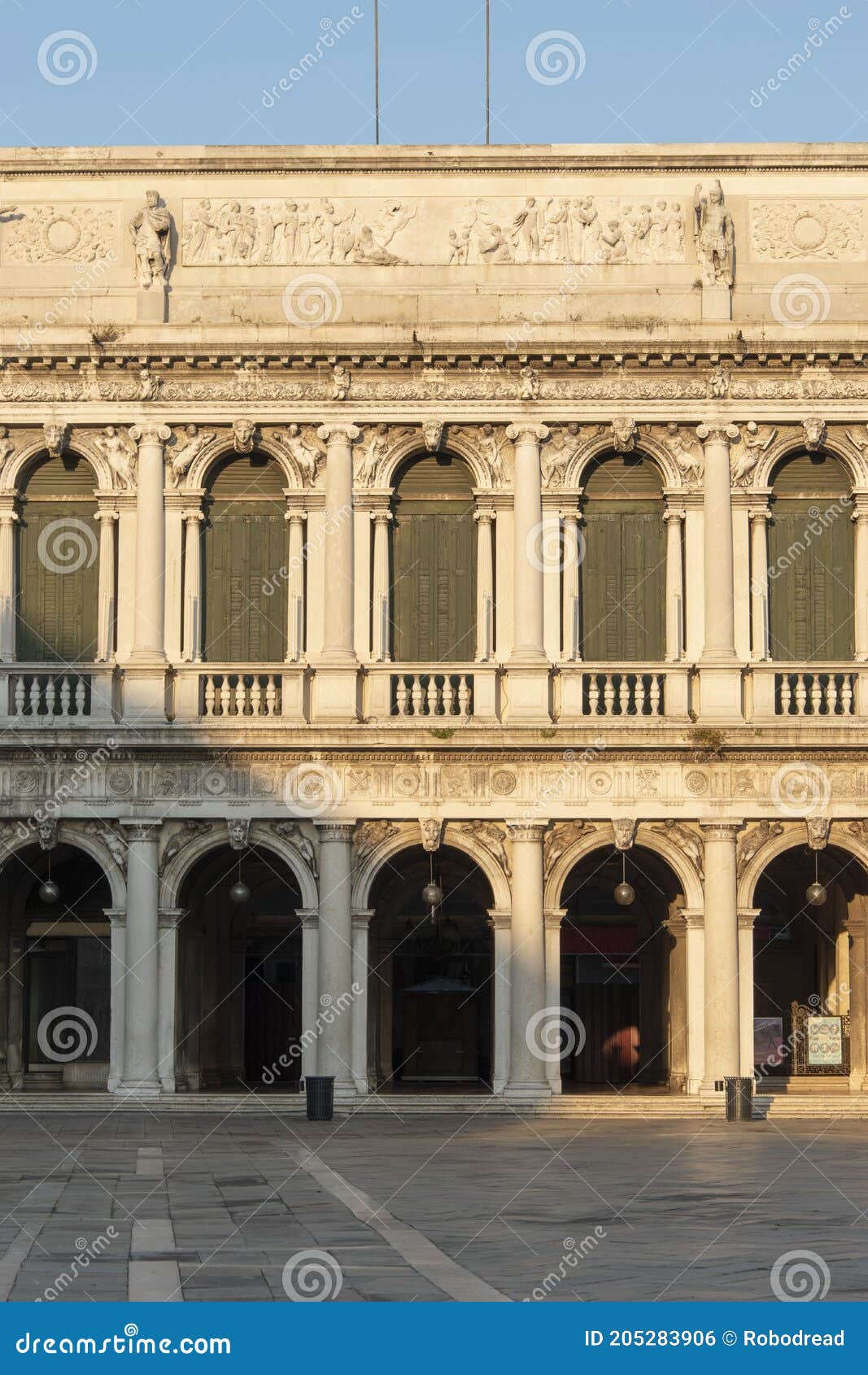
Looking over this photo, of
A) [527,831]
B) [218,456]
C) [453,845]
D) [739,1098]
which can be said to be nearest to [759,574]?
[527,831]

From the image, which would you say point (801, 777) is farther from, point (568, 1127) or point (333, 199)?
point (333, 199)

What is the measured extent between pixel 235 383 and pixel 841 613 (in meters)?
11.1

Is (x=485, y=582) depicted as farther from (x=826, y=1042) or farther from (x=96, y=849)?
(x=826, y=1042)

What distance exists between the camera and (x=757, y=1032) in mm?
40375

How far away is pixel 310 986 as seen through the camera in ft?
121

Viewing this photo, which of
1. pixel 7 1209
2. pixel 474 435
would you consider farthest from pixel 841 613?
pixel 7 1209

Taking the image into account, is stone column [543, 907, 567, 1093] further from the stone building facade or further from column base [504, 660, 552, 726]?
column base [504, 660, 552, 726]

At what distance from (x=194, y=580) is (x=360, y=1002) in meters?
7.72

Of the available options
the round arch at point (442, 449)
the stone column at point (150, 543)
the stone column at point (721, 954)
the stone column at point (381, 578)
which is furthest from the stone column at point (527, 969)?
the stone column at point (150, 543)

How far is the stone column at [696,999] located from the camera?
36.7m

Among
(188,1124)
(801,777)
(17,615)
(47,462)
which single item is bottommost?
(188,1124)

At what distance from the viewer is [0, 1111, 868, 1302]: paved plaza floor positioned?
14.6 metres

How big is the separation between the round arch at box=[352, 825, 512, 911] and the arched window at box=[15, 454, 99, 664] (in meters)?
6.09

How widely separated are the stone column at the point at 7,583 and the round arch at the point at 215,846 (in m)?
4.54
